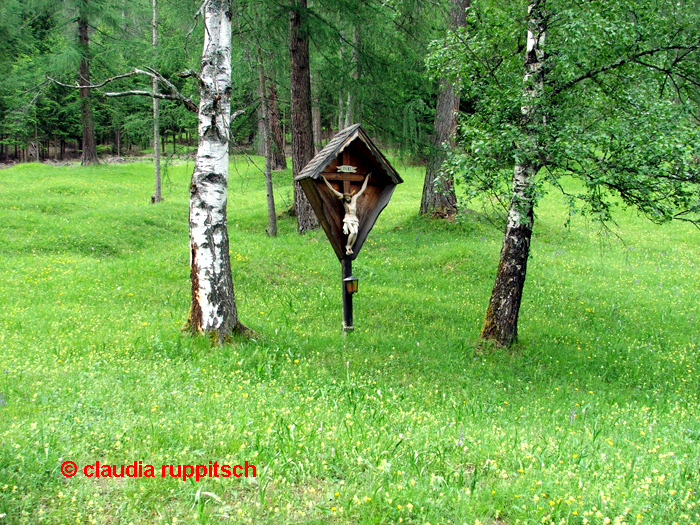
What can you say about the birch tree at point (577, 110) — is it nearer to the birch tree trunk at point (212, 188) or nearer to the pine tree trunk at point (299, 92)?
the birch tree trunk at point (212, 188)

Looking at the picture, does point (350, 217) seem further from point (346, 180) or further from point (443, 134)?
point (443, 134)

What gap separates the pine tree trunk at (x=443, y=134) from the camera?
15.1 meters

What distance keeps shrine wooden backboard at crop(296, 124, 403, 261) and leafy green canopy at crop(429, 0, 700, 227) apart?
1.37 m

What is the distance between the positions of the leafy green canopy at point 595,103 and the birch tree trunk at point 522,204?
91 mm

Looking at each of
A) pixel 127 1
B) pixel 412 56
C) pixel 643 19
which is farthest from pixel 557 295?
pixel 127 1

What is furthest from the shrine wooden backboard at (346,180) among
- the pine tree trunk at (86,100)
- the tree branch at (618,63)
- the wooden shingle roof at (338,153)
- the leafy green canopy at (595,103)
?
the pine tree trunk at (86,100)

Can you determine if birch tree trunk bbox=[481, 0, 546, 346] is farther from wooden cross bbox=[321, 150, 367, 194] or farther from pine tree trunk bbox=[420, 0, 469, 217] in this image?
pine tree trunk bbox=[420, 0, 469, 217]

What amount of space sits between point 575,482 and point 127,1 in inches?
1381

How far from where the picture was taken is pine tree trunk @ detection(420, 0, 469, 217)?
15.1m

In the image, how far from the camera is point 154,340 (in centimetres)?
713

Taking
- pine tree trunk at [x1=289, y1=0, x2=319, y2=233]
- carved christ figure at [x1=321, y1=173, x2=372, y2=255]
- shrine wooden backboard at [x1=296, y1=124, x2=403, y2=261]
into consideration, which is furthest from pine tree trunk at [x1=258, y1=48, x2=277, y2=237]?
carved christ figure at [x1=321, y1=173, x2=372, y2=255]

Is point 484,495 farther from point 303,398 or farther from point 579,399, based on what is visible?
point 579,399

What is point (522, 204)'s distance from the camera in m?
7.52

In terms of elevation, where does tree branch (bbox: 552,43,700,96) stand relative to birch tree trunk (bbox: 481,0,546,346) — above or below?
above
